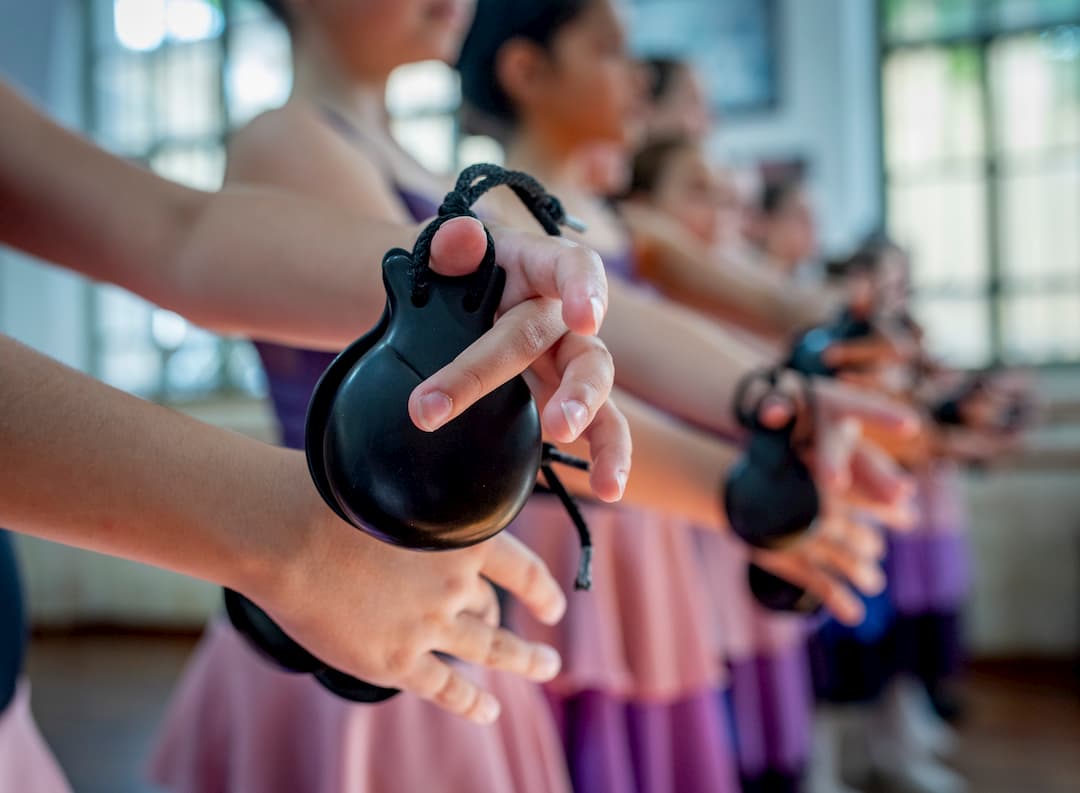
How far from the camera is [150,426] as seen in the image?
34cm

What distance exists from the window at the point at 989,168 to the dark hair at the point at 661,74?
232 centimetres

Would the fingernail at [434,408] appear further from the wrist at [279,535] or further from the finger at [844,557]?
the finger at [844,557]

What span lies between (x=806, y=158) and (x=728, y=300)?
292 centimetres

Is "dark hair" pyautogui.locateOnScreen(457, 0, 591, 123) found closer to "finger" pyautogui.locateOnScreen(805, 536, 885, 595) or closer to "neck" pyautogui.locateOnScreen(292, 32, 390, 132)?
"neck" pyautogui.locateOnScreen(292, 32, 390, 132)

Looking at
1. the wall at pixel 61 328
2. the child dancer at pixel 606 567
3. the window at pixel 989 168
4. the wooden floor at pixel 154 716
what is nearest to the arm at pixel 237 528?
the child dancer at pixel 606 567

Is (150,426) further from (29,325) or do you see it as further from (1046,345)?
(29,325)

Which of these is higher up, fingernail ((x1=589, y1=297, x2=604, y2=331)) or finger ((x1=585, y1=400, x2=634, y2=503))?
fingernail ((x1=589, y1=297, x2=604, y2=331))

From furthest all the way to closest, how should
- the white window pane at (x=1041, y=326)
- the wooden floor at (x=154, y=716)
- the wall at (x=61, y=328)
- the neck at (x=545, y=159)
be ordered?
the white window pane at (x=1041, y=326) < the wall at (x=61, y=328) < the wooden floor at (x=154, y=716) < the neck at (x=545, y=159)

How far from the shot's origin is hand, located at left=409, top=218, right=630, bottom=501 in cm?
29

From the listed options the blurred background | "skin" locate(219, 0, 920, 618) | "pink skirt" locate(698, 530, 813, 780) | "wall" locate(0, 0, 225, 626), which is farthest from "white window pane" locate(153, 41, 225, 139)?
"skin" locate(219, 0, 920, 618)

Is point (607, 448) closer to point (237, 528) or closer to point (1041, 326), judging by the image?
point (237, 528)

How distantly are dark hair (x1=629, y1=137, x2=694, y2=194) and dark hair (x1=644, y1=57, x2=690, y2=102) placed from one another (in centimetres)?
23

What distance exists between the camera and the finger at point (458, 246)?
12.1 inches

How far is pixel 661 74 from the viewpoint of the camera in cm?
190
